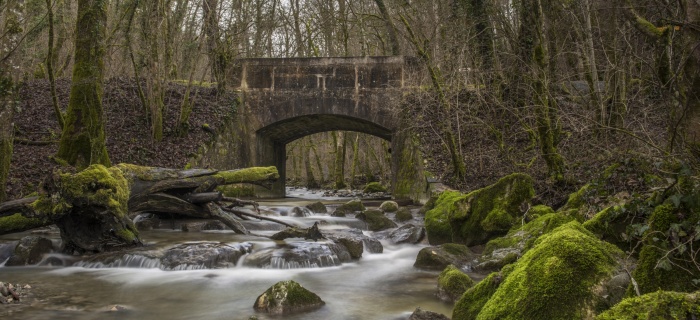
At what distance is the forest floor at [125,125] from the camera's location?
1440cm

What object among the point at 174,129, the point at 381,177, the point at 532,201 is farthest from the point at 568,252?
the point at 381,177

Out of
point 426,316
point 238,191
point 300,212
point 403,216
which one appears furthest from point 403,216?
point 426,316

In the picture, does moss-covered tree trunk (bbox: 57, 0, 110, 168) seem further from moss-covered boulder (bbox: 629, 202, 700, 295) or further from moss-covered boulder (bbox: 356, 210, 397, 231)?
moss-covered boulder (bbox: 629, 202, 700, 295)

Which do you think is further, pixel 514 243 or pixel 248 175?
pixel 248 175

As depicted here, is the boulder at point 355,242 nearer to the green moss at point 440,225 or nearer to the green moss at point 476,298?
the green moss at point 440,225

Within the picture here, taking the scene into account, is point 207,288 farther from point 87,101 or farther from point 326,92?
point 326,92

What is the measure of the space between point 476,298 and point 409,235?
576cm

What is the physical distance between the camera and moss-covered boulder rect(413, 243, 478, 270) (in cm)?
771

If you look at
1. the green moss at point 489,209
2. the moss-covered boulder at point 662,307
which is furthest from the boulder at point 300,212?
the moss-covered boulder at point 662,307

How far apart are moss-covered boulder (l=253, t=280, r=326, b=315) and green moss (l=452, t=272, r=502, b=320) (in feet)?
5.62

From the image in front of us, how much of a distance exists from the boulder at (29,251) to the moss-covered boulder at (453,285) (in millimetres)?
5770

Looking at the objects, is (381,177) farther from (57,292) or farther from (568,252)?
(568,252)

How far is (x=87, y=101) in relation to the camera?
11055mm

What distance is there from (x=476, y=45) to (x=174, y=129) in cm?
908
